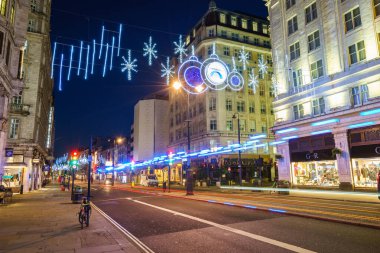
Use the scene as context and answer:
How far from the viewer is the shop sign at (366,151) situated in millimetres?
22484

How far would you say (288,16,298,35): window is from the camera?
3183 cm

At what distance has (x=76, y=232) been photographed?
33.2ft

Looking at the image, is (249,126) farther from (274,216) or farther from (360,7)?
(274,216)

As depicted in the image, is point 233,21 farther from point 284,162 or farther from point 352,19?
point 284,162

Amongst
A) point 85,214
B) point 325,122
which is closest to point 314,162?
point 325,122

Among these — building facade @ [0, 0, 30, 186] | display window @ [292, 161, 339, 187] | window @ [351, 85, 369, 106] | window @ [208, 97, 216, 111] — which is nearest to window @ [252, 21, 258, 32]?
window @ [208, 97, 216, 111]

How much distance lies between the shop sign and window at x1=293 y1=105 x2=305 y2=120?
6.88 meters

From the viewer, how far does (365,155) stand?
76.5ft

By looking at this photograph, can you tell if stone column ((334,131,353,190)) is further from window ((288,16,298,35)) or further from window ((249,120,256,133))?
window ((249,120,256,133))

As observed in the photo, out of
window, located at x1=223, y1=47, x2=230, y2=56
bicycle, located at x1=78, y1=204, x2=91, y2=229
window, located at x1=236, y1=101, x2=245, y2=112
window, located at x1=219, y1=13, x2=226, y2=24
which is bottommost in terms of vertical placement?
bicycle, located at x1=78, y1=204, x2=91, y2=229

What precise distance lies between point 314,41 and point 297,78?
4.09 m

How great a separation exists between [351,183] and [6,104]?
2966 centimetres

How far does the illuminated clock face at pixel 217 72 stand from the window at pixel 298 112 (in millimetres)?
14344

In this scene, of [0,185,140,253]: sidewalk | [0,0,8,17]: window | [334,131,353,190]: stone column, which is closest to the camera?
[0,185,140,253]: sidewalk
